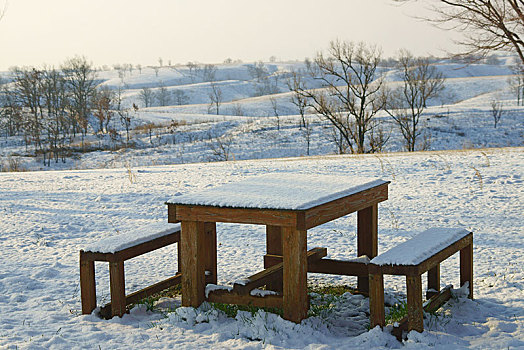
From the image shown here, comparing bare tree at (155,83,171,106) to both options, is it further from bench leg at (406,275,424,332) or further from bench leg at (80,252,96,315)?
bench leg at (406,275,424,332)

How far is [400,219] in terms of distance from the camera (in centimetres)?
854

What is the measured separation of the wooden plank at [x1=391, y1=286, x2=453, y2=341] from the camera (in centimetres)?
398

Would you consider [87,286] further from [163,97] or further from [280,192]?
[163,97]

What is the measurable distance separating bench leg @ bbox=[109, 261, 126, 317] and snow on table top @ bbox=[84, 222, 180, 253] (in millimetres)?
136

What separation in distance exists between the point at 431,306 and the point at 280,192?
149 cm

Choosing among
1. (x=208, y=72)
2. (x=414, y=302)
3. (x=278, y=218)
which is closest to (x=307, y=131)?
Answer: (x=278, y=218)

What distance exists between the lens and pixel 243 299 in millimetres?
4539

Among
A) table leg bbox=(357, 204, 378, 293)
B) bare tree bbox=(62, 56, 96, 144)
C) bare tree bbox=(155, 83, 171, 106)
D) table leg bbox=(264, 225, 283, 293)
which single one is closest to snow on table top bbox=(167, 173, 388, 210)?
table leg bbox=(357, 204, 378, 293)

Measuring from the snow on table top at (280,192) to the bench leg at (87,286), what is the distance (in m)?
0.96

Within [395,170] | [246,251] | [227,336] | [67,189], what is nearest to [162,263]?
[246,251]

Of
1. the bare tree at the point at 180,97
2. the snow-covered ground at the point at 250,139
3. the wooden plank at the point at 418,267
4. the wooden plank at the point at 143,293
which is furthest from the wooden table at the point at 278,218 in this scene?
the bare tree at the point at 180,97

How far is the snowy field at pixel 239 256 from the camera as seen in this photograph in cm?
418

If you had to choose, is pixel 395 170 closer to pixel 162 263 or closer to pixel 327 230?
pixel 327 230

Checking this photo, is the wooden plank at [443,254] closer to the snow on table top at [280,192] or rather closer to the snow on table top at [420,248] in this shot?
the snow on table top at [420,248]
